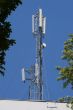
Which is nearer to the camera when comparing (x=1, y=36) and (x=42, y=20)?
(x=1, y=36)

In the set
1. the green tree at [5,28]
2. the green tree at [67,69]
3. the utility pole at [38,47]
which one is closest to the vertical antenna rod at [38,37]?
the utility pole at [38,47]

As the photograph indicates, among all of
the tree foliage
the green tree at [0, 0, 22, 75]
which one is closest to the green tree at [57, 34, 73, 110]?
the tree foliage

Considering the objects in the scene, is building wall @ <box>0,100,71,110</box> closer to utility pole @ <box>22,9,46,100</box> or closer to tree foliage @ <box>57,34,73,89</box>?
utility pole @ <box>22,9,46,100</box>

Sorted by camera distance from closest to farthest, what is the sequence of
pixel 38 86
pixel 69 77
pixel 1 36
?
pixel 1 36
pixel 69 77
pixel 38 86

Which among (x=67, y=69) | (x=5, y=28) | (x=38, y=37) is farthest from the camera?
(x=38, y=37)

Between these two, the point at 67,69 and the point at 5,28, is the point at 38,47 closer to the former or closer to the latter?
the point at 67,69

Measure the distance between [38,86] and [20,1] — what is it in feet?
83.3

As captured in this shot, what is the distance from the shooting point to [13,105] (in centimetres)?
3931

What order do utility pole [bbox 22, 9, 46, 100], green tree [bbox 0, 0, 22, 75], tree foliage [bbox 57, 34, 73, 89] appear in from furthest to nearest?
utility pole [bbox 22, 9, 46, 100] → tree foliage [bbox 57, 34, 73, 89] → green tree [bbox 0, 0, 22, 75]

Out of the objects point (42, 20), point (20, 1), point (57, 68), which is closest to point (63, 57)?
point (57, 68)

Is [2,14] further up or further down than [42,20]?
further down

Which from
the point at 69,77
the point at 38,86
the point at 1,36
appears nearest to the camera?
the point at 1,36

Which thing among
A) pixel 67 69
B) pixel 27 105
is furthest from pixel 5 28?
pixel 27 105

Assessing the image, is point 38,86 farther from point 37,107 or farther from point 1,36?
point 1,36
